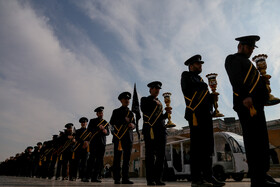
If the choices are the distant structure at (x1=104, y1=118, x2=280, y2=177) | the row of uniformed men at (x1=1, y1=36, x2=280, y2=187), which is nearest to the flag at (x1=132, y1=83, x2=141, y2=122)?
the row of uniformed men at (x1=1, y1=36, x2=280, y2=187)

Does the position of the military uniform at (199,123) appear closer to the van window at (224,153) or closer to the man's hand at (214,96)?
the man's hand at (214,96)

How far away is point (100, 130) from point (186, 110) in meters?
4.15

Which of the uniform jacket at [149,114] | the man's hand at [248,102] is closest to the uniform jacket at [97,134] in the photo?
the uniform jacket at [149,114]

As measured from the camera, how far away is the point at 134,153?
45.2 metres

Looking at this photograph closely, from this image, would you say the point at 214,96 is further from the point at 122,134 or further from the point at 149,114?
the point at 122,134

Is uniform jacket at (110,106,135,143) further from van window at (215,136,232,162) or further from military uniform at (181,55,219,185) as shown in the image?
van window at (215,136,232,162)

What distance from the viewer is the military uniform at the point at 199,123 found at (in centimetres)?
355

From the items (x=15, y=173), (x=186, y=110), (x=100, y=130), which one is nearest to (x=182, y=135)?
(x=15, y=173)

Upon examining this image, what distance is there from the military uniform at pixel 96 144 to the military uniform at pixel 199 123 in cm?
423

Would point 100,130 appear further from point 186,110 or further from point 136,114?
point 186,110

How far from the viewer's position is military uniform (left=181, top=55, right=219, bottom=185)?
355 cm

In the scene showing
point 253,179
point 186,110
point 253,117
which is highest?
point 186,110

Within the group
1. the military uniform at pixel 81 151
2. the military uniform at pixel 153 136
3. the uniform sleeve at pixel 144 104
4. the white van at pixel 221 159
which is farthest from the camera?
the white van at pixel 221 159

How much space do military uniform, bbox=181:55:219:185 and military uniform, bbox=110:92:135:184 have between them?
96.2 inches
